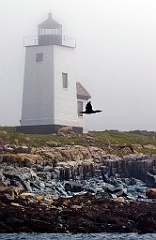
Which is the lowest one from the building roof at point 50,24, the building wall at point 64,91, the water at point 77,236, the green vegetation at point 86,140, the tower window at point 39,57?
the water at point 77,236

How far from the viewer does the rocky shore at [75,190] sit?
2425 centimetres

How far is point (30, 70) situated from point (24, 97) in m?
1.76

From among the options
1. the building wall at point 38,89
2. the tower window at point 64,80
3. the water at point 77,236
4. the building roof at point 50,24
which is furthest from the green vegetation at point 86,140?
the water at point 77,236

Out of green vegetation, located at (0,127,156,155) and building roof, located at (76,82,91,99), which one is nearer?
green vegetation, located at (0,127,156,155)

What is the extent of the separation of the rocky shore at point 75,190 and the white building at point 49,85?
5.85 m

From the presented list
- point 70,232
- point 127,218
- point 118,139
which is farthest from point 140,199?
point 118,139

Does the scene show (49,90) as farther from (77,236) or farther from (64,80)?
(77,236)

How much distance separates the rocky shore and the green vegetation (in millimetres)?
1096

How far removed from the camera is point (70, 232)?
77.0ft

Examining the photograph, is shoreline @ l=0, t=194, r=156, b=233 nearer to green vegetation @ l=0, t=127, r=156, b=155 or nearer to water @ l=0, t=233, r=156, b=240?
water @ l=0, t=233, r=156, b=240

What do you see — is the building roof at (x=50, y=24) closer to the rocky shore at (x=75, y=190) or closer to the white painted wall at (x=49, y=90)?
the white painted wall at (x=49, y=90)

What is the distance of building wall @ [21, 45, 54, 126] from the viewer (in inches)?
1869

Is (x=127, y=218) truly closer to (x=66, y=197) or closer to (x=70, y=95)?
(x=66, y=197)

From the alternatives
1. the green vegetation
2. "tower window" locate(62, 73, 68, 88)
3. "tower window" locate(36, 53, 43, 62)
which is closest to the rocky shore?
the green vegetation
